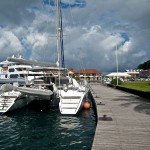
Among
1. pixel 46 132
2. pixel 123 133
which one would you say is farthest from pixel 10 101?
pixel 123 133

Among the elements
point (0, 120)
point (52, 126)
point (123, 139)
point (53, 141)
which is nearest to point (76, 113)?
point (52, 126)

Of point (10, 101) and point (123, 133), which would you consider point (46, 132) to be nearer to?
point (123, 133)

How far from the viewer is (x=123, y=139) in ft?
32.6

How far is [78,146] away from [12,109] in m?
11.0

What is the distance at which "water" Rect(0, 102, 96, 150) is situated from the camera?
11766 millimetres

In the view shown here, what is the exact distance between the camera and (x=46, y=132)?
14484 millimetres

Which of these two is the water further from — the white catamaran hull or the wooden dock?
the wooden dock

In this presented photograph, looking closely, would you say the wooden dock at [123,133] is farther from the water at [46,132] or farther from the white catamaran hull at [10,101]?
the white catamaran hull at [10,101]

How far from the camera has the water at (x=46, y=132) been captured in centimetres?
1177

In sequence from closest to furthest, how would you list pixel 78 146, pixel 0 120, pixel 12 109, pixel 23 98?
pixel 78 146, pixel 0 120, pixel 12 109, pixel 23 98

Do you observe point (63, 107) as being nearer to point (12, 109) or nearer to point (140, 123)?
point (12, 109)

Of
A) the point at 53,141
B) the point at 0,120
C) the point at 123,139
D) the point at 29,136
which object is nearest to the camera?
the point at 123,139

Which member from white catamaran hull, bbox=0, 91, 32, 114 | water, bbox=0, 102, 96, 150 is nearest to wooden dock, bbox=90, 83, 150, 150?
Result: water, bbox=0, 102, 96, 150

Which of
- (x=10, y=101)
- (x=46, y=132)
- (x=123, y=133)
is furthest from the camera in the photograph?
(x=10, y=101)
